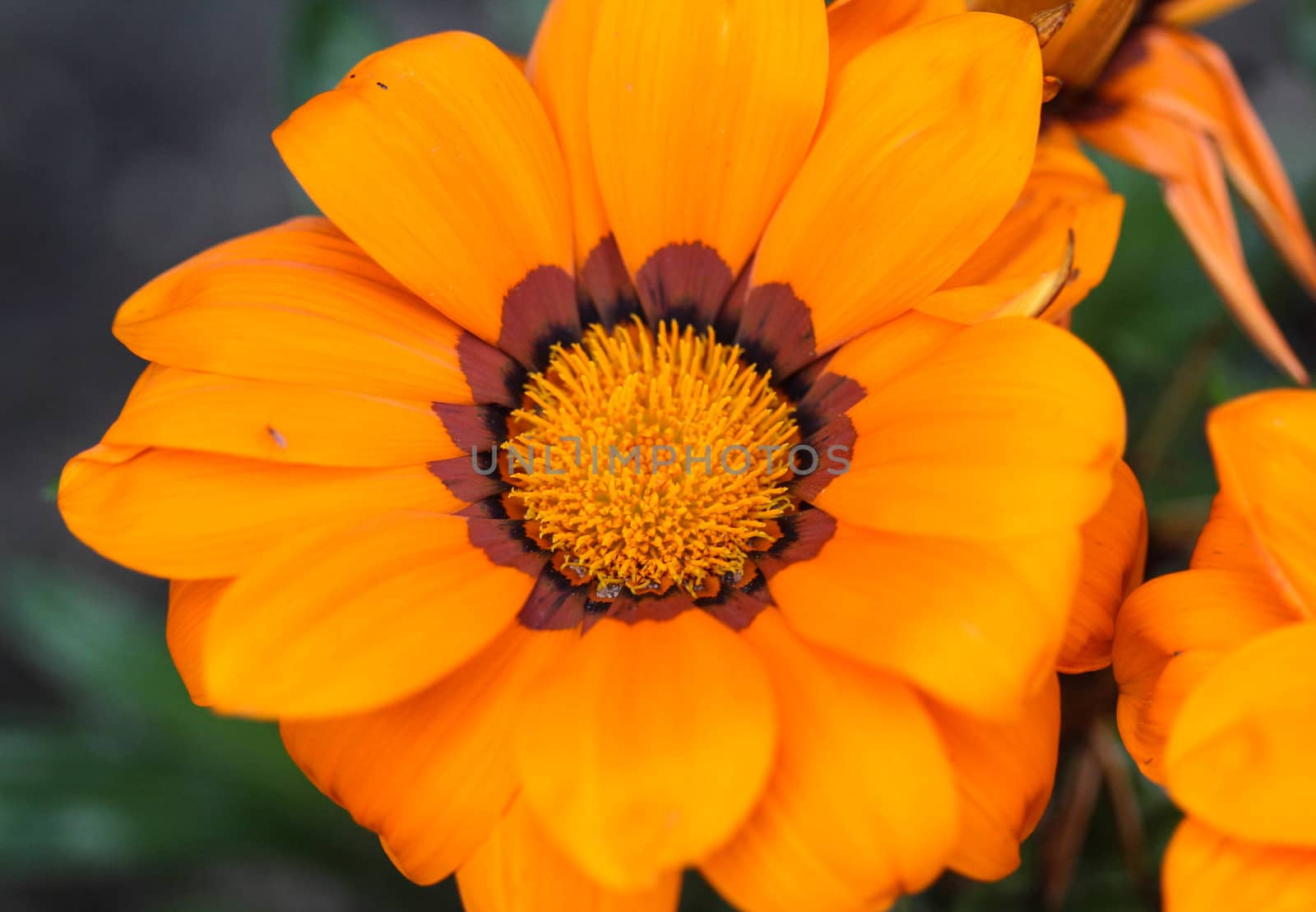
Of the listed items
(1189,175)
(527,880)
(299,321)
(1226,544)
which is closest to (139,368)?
(299,321)

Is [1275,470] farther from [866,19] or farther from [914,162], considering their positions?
[866,19]

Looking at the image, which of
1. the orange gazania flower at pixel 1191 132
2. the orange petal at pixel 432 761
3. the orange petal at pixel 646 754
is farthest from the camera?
the orange gazania flower at pixel 1191 132

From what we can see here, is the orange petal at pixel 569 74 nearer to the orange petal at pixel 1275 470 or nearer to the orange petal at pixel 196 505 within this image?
the orange petal at pixel 196 505

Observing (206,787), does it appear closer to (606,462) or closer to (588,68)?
(606,462)

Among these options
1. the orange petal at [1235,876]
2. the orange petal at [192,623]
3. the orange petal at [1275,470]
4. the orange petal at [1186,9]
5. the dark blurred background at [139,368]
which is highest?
the orange petal at [1186,9]

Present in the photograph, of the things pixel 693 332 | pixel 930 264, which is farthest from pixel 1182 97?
pixel 693 332

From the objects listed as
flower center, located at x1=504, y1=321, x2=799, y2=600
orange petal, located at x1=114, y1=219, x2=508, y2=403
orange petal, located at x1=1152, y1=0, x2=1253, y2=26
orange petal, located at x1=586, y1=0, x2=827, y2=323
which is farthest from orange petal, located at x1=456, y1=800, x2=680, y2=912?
orange petal, located at x1=1152, y1=0, x2=1253, y2=26

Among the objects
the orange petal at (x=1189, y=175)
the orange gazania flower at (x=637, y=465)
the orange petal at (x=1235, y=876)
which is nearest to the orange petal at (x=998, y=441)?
the orange gazania flower at (x=637, y=465)
